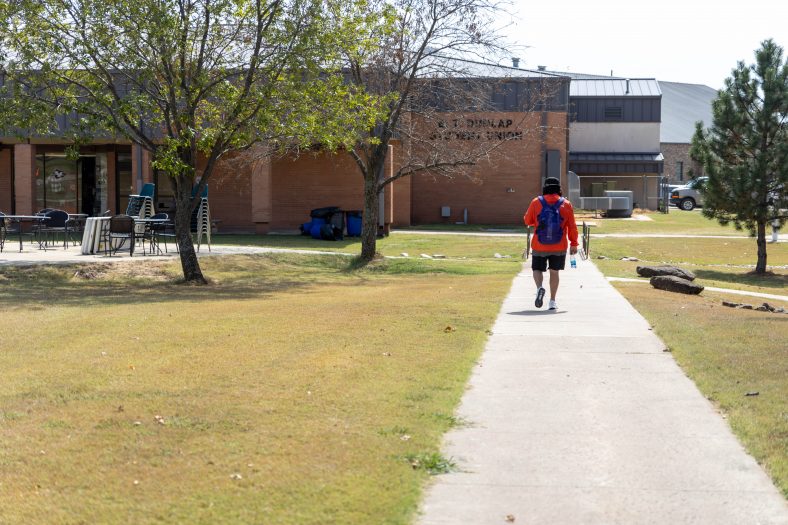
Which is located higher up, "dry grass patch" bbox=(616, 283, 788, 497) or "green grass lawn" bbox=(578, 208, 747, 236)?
"green grass lawn" bbox=(578, 208, 747, 236)

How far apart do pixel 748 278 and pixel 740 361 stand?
64.2 ft

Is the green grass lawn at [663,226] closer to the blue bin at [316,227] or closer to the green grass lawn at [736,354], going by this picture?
the blue bin at [316,227]

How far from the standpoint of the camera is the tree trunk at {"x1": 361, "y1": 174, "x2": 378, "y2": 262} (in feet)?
84.0

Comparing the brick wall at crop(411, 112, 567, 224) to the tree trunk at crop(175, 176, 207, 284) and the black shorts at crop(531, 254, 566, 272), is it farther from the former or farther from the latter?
the black shorts at crop(531, 254, 566, 272)

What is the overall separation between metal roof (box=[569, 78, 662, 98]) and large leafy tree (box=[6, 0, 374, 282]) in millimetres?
40222

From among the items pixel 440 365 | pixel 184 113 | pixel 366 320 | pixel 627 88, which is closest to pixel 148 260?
pixel 184 113

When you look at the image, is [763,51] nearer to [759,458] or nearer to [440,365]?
[440,365]

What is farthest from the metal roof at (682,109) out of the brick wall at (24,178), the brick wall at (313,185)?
the brick wall at (24,178)

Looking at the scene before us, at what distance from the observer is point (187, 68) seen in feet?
62.9

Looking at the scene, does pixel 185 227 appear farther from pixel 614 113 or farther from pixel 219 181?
pixel 614 113

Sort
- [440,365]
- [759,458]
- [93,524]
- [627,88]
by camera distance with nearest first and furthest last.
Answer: [93,524] < [759,458] < [440,365] < [627,88]

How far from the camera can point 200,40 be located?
61.9 feet

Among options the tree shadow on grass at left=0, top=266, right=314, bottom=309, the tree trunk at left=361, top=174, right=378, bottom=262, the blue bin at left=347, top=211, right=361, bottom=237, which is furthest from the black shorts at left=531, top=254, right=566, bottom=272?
the blue bin at left=347, top=211, right=361, bottom=237

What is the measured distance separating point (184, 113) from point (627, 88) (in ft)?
145
